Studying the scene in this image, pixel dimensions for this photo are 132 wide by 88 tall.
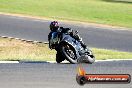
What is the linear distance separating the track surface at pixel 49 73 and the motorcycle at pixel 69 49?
1.06ft

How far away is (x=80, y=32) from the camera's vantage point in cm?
2653

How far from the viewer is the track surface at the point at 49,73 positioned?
11.5 m

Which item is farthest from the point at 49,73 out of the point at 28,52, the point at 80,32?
the point at 80,32

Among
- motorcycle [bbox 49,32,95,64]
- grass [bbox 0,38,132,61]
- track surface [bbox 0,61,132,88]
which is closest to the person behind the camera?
track surface [bbox 0,61,132,88]

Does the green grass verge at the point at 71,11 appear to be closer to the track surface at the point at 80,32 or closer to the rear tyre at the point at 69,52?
the track surface at the point at 80,32

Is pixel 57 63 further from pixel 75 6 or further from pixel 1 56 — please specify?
pixel 75 6

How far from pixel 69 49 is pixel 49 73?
2.14 metres

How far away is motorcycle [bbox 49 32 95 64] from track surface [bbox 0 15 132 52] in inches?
291

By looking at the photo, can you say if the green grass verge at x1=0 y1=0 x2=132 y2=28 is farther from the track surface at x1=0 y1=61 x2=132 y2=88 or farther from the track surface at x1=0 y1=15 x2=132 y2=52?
the track surface at x1=0 y1=61 x2=132 y2=88

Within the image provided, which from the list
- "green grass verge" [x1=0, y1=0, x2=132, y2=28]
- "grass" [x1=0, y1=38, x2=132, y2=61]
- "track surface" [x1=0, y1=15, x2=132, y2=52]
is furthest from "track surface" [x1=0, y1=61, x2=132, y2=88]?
"green grass verge" [x1=0, y1=0, x2=132, y2=28]

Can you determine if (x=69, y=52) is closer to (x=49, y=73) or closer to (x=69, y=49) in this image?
(x=69, y=49)

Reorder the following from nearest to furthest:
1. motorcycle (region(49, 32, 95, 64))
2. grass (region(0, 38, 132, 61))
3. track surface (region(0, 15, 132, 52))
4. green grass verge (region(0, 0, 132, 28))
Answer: motorcycle (region(49, 32, 95, 64)) → grass (region(0, 38, 132, 61)) → track surface (region(0, 15, 132, 52)) → green grass verge (region(0, 0, 132, 28))

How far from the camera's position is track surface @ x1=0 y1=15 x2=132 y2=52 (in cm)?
2320

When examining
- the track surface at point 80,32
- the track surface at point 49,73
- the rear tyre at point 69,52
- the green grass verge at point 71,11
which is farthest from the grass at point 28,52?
the green grass verge at point 71,11
